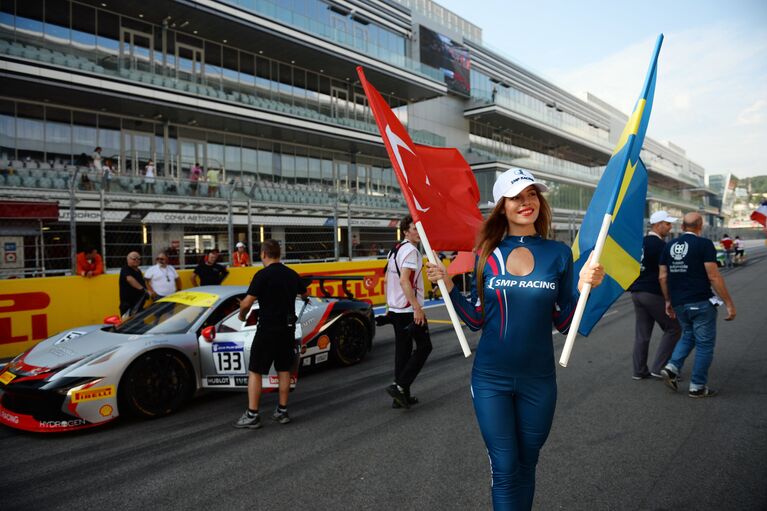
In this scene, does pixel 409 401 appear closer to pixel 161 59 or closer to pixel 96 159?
pixel 96 159

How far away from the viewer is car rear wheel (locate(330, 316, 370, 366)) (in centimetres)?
693

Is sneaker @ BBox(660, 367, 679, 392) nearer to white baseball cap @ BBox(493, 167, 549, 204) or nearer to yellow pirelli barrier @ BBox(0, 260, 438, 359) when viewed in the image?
white baseball cap @ BBox(493, 167, 549, 204)

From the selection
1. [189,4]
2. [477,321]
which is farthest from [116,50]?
[477,321]

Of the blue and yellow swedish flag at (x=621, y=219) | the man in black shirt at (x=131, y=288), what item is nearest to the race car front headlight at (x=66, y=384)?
the blue and yellow swedish flag at (x=621, y=219)

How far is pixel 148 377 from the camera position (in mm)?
4977

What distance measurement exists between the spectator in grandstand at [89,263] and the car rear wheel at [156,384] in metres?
5.47

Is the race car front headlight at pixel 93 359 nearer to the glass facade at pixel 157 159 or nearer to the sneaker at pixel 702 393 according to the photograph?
the sneaker at pixel 702 393

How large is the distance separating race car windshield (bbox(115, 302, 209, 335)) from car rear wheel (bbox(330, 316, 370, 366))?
1907 millimetres

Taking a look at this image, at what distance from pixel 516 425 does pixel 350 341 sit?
15.8 feet

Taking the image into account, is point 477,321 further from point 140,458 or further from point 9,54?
point 9,54

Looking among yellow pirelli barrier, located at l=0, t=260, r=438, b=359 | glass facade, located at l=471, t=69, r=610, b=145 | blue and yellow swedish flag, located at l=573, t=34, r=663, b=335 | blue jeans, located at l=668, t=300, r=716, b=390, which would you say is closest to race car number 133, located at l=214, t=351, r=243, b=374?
yellow pirelli barrier, located at l=0, t=260, r=438, b=359

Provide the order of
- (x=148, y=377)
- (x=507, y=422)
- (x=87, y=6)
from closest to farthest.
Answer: (x=507, y=422)
(x=148, y=377)
(x=87, y=6)

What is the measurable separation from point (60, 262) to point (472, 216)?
9.12 m

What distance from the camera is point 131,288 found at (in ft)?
28.9
